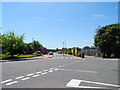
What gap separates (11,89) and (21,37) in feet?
92.4

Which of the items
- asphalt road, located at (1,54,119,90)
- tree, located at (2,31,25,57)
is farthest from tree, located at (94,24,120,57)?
asphalt road, located at (1,54,119,90)

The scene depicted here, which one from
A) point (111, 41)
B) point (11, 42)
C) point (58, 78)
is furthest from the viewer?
point (111, 41)

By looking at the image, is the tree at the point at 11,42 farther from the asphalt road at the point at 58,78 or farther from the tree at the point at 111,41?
the tree at the point at 111,41

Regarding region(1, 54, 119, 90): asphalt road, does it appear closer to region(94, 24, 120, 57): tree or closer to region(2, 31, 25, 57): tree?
region(2, 31, 25, 57): tree

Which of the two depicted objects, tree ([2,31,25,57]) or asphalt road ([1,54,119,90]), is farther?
tree ([2,31,25,57])

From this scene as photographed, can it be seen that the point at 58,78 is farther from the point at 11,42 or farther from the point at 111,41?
the point at 111,41

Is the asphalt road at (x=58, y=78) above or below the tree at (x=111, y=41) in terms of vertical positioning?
below

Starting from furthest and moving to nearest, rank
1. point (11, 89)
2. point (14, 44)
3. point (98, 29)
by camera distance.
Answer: point (98, 29) < point (14, 44) < point (11, 89)

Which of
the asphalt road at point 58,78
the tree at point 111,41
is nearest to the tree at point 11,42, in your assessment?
the asphalt road at point 58,78

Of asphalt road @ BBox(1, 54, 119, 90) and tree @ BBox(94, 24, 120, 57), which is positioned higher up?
tree @ BBox(94, 24, 120, 57)

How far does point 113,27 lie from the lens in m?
45.5

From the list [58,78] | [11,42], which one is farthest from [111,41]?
[58,78]

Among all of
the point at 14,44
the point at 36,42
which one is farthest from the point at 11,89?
the point at 36,42

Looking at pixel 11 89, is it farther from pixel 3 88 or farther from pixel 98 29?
pixel 98 29
